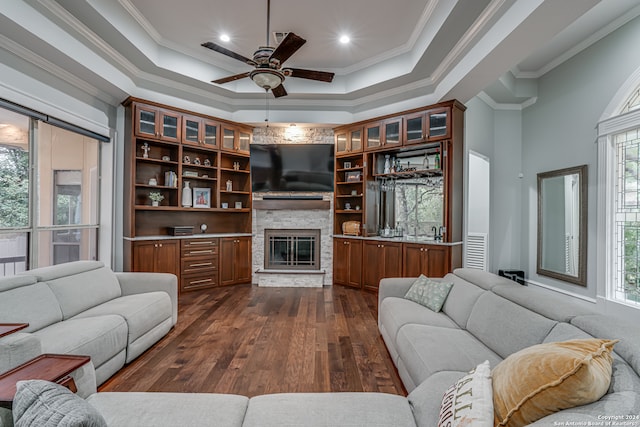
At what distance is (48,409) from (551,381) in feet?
5.01

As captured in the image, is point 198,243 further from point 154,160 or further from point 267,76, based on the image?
point 267,76

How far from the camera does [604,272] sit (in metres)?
4.00

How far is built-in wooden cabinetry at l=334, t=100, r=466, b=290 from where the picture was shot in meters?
4.45

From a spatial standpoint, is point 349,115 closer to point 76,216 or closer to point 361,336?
point 361,336

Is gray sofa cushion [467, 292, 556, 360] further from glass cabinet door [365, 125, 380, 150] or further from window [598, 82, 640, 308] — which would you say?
glass cabinet door [365, 125, 380, 150]

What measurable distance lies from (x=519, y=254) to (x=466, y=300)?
147 inches

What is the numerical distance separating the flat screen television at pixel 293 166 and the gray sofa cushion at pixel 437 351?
3.73 meters

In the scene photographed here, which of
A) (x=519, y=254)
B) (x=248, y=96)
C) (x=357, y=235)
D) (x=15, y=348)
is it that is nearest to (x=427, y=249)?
(x=357, y=235)

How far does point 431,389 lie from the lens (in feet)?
4.93

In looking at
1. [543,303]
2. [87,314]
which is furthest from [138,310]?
[543,303]

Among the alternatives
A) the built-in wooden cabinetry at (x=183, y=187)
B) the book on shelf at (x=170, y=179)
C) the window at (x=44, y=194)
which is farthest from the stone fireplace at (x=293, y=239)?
the window at (x=44, y=194)

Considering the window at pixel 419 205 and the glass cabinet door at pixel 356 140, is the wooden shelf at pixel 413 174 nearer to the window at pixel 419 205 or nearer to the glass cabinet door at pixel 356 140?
the window at pixel 419 205

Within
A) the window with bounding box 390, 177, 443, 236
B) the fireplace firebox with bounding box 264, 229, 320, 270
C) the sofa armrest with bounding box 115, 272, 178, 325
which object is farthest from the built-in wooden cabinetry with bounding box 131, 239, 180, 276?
the window with bounding box 390, 177, 443, 236

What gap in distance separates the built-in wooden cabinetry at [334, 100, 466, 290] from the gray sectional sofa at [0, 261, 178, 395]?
3149 millimetres
